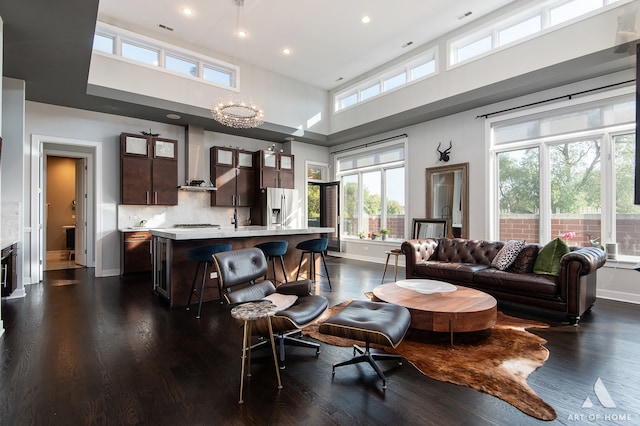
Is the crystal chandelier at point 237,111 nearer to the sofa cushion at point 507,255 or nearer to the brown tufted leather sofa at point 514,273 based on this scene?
the brown tufted leather sofa at point 514,273

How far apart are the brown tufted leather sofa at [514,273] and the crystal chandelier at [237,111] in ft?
10.9

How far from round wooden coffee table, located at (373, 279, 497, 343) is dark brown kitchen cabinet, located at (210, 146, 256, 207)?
16.9 ft

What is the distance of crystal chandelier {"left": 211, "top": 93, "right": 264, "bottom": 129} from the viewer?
5.14m

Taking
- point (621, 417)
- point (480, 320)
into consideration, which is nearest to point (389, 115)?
point (480, 320)

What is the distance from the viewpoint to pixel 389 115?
7.15 metres

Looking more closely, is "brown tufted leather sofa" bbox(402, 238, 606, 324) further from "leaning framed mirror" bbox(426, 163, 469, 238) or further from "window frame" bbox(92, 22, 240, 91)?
"window frame" bbox(92, 22, 240, 91)

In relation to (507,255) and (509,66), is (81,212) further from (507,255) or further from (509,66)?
Result: (509,66)

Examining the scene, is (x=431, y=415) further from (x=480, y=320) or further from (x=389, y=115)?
(x=389, y=115)

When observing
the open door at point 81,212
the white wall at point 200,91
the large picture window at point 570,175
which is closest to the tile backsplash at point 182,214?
the open door at point 81,212

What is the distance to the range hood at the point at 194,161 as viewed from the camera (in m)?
7.00

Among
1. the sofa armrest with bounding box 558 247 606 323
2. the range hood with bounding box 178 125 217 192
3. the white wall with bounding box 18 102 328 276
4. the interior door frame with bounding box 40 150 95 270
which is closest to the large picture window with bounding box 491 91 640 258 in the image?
the sofa armrest with bounding box 558 247 606 323

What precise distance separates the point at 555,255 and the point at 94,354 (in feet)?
16.7

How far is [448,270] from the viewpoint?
4.64m

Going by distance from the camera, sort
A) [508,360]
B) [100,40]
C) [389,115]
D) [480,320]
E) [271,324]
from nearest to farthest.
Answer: [271,324]
[508,360]
[480,320]
[100,40]
[389,115]
